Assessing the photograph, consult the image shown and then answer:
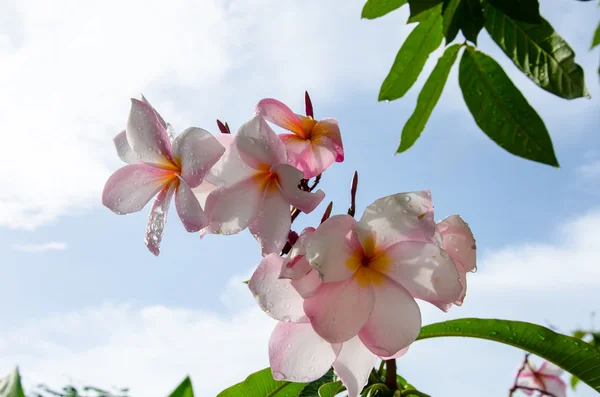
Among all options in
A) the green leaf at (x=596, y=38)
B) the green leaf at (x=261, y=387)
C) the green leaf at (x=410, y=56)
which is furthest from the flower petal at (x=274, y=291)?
the green leaf at (x=596, y=38)

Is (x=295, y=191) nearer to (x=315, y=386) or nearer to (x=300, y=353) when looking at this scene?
(x=300, y=353)

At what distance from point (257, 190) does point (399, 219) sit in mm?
158

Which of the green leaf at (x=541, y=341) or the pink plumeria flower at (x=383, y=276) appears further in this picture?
the green leaf at (x=541, y=341)

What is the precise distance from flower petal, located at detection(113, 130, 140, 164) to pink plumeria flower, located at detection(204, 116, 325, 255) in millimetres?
158

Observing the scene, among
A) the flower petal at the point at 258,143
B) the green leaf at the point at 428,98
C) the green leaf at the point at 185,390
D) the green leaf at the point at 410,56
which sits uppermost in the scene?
the green leaf at the point at 410,56

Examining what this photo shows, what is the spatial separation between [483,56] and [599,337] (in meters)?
1.61

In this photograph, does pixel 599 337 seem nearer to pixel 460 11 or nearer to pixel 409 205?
pixel 460 11

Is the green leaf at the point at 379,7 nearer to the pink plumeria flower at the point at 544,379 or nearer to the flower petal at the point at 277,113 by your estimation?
the flower petal at the point at 277,113

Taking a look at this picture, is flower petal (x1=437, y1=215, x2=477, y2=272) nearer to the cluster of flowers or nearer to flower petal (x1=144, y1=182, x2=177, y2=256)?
the cluster of flowers

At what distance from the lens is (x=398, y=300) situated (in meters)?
0.63

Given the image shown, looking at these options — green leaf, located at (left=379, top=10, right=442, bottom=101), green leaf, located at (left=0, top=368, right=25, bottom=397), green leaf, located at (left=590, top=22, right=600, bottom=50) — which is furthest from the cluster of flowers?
green leaf, located at (left=590, top=22, right=600, bottom=50)

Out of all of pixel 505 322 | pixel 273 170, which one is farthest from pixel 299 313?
pixel 505 322

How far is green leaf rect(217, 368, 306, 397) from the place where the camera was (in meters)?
0.91

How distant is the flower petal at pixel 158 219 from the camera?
688mm
